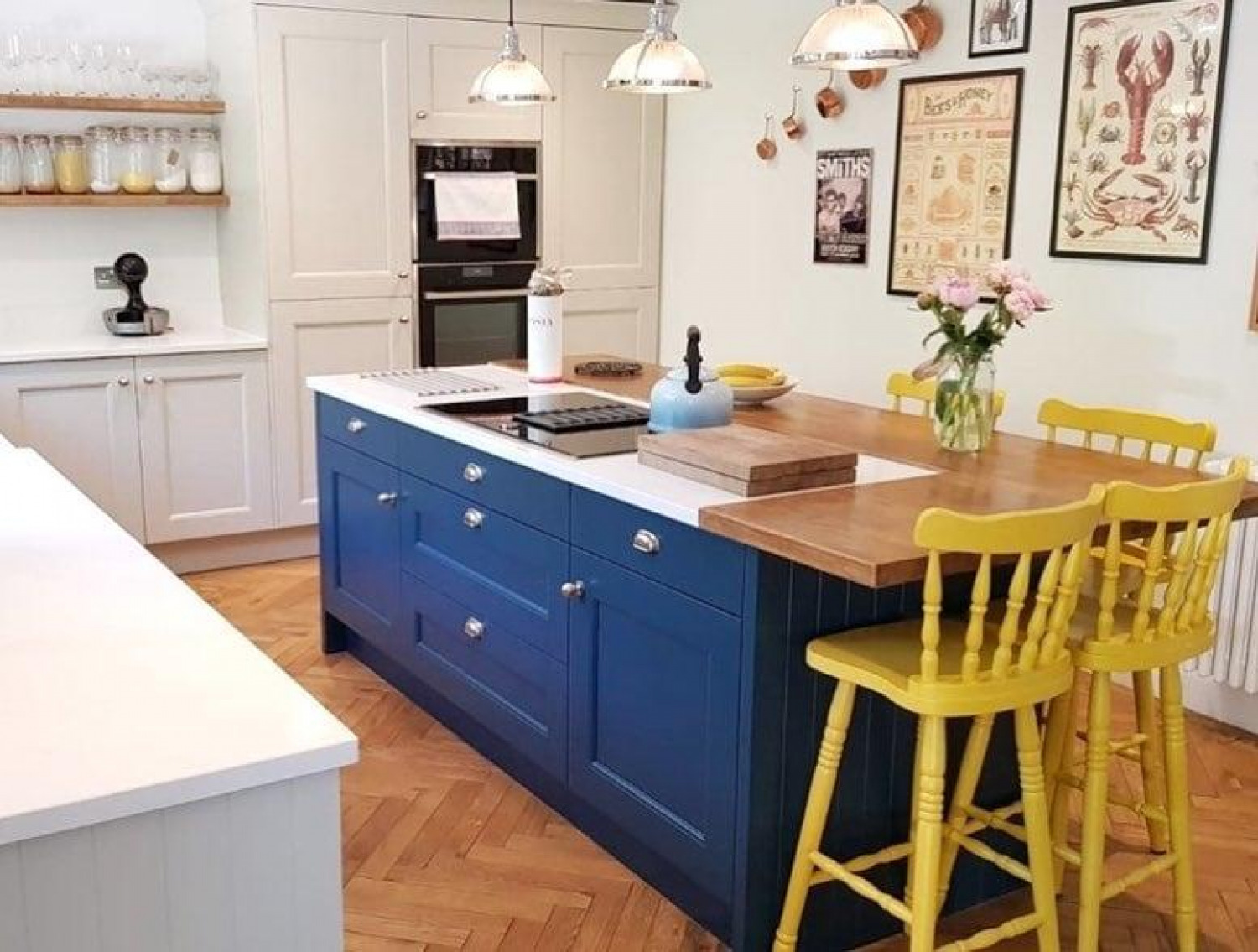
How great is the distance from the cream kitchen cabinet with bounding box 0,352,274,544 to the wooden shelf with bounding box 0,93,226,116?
0.89 m

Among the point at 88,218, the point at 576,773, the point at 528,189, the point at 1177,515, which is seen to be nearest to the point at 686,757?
the point at 576,773

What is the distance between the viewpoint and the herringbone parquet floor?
8.50ft

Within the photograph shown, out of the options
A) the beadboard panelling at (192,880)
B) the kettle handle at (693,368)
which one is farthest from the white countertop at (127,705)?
the kettle handle at (693,368)

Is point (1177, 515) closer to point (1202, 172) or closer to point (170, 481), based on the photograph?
point (1202, 172)

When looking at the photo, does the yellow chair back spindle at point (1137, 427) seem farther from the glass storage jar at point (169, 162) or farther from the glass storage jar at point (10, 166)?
the glass storage jar at point (10, 166)

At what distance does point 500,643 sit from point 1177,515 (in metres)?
1.53

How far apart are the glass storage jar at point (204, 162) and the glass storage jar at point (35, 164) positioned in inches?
19.7

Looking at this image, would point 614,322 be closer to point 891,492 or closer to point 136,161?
point 136,161

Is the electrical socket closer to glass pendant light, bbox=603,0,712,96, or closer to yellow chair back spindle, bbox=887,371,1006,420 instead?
glass pendant light, bbox=603,0,712,96

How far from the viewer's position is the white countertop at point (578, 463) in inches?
94.3

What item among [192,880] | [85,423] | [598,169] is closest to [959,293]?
[192,880]

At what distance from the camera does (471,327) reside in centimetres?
519

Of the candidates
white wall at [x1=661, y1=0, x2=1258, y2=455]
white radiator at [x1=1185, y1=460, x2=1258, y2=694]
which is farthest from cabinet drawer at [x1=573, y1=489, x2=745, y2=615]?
white wall at [x1=661, y1=0, x2=1258, y2=455]

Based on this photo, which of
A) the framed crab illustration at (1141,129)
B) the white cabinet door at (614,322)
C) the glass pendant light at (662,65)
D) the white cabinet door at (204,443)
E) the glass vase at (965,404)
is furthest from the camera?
the white cabinet door at (614,322)
